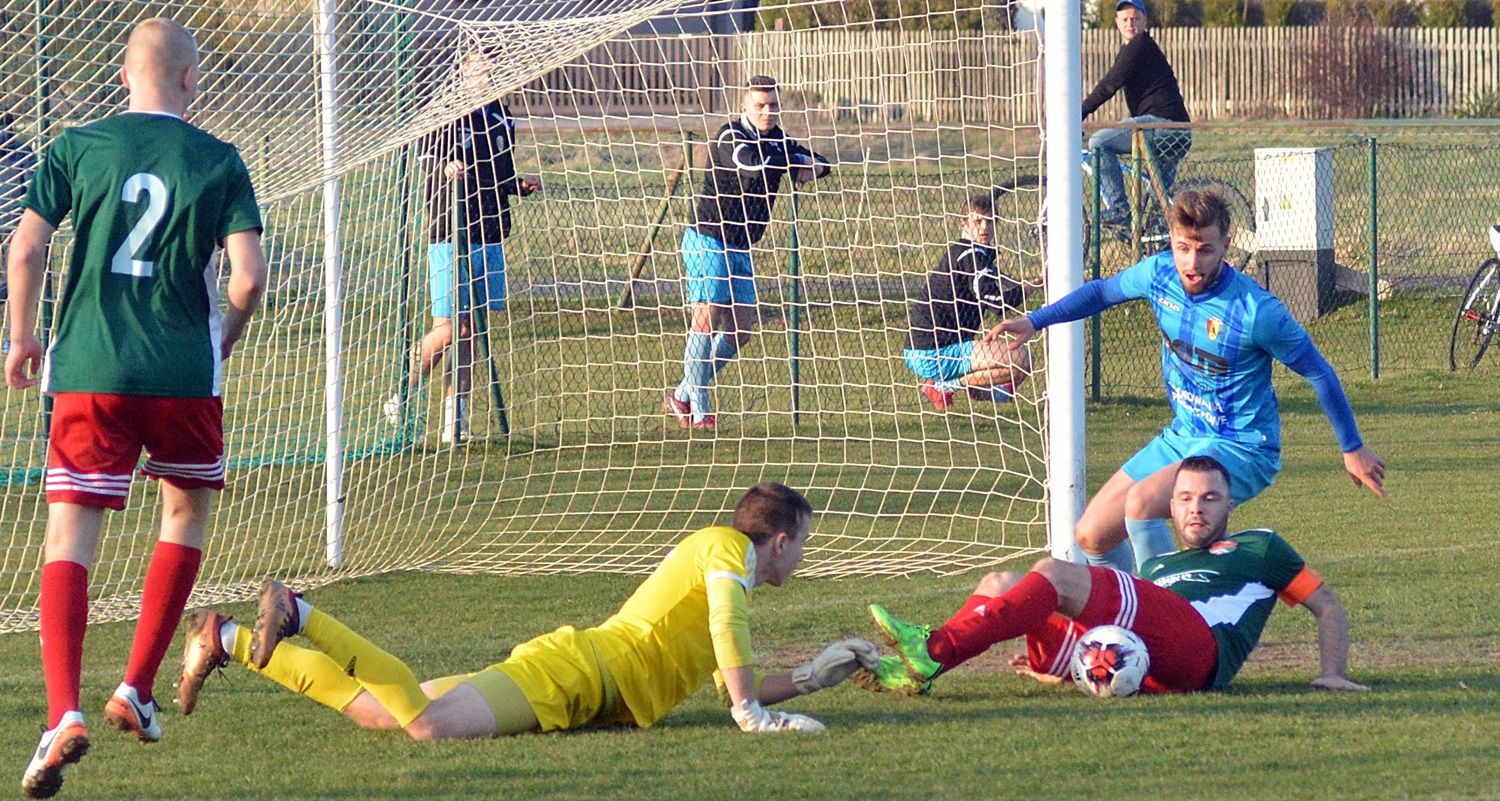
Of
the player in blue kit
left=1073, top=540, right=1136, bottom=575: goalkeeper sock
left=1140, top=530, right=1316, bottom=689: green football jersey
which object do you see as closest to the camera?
left=1140, top=530, right=1316, bottom=689: green football jersey

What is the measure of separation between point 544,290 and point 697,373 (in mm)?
1224

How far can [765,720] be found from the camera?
4.70m

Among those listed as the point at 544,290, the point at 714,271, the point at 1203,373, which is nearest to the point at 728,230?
the point at 714,271

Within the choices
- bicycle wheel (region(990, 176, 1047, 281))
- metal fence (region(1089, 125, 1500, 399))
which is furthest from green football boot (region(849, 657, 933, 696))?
metal fence (region(1089, 125, 1500, 399))

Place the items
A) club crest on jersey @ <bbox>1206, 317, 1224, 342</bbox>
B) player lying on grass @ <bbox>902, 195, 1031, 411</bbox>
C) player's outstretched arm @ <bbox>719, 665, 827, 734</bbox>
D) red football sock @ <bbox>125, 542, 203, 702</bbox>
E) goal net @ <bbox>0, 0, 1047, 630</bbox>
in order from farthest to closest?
player lying on grass @ <bbox>902, 195, 1031, 411</bbox> < goal net @ <bbox>0, 0, 1047, 630</bbox> < club crest on jersey @ <bbox>1206, 317, 1224, 342</bbox> < player's outstretched arm @ <bbox>719, 665, 827, 734</bbox> < red football sock @ <bbox>125, 542, 203, 702</bbox>

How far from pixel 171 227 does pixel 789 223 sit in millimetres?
5309

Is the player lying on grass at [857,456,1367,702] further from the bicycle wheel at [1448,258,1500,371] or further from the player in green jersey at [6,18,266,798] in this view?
the bicycle wheel at [1448,258,1500,371]

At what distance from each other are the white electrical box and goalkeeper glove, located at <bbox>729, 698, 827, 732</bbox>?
33.7 feet

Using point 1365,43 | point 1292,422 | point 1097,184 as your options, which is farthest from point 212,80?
point 1365,43

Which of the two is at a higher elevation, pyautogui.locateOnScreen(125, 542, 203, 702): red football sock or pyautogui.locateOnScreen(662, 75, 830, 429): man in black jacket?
pyautogui.locateOnScreen(662, 75, 830, 429): man in black jacket

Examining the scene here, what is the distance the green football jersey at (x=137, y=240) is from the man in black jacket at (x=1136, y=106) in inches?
317

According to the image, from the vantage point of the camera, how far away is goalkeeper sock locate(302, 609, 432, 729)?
454 cm

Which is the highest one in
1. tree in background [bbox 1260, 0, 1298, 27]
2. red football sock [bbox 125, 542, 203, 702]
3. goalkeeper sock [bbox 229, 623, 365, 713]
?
tree in background [bbox 1260, 0, 1298, 27]

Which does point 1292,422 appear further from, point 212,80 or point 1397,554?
point 212,80
